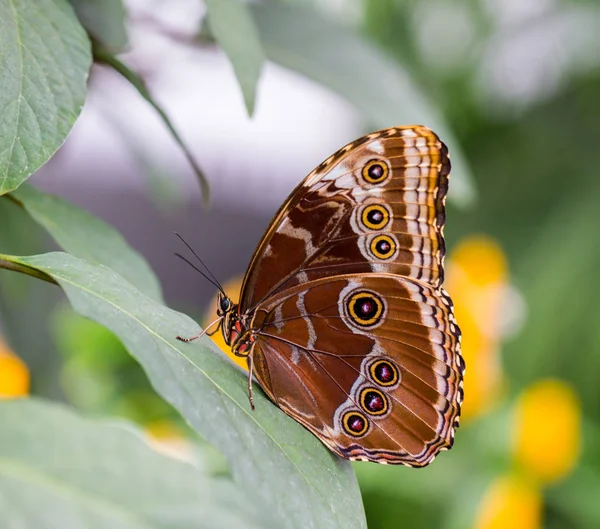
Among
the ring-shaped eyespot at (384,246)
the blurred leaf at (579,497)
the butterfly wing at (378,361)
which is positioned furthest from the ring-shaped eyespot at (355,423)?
the blurred leaf at (579,497)

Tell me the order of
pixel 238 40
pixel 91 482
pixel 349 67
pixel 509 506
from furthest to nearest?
pixel 509 506
pixel 349 67
pixel 238 40
pixel 91 482

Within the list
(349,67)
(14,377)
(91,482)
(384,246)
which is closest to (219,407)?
(91,482)

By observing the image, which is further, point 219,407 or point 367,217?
point 367,217

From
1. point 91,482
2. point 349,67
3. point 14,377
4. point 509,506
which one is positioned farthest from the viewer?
point 509,506

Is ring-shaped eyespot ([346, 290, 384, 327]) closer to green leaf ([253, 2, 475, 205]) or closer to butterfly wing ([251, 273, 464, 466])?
butterfly wing ([251, 273, 464, 466])

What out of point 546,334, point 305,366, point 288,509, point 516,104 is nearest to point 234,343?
→ point 305,366

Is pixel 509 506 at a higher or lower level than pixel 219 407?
lower

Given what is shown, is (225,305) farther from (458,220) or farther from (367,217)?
(458,220)

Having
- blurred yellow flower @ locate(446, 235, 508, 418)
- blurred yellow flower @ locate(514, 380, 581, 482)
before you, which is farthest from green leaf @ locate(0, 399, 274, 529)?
blurred yellow flower @ locate(514, 380, 581, 482)

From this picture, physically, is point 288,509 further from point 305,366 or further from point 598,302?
point 598,302
